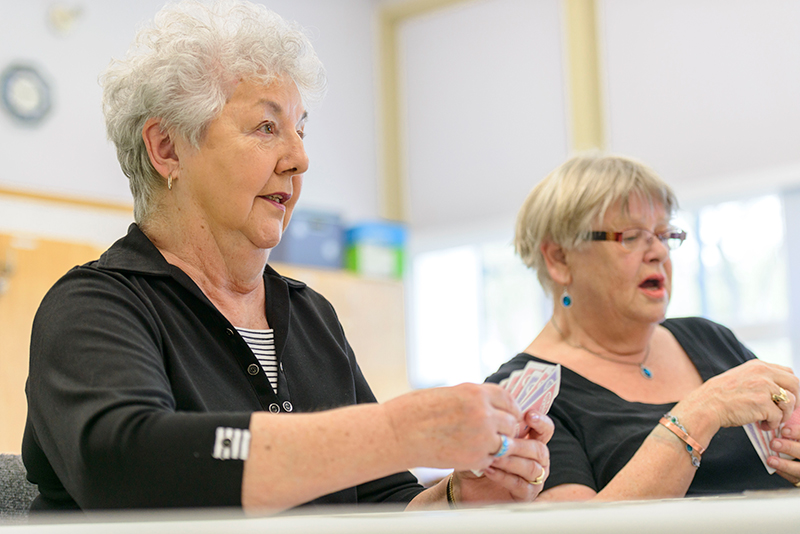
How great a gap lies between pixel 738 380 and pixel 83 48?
342 centimetres

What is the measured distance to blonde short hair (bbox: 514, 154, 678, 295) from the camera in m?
1.82

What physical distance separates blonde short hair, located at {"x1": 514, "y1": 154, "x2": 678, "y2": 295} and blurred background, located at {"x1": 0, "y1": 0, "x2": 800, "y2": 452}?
1.89 meters

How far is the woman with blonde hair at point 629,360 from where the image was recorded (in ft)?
4.74

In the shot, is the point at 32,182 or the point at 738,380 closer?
the point at 738,380

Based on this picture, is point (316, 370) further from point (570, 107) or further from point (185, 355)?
point (570, 107)

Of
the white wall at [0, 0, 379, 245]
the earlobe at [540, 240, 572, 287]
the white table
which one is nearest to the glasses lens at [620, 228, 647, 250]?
the earlobe at [540, 240, 572, 287]

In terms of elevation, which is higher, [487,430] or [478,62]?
[478,62]

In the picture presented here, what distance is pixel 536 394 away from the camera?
1.33 m

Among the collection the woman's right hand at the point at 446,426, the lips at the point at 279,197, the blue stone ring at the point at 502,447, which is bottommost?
the blue stone ring at the point at 502,447

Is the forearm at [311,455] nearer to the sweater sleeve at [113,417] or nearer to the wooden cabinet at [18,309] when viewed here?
the sweater sleeve at [113,417]

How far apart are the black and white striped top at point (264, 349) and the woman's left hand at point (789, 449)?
909 mm

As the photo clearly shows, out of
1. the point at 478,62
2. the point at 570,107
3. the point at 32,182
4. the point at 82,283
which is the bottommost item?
the point at 82,283

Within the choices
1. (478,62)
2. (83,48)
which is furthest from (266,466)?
(478,62)

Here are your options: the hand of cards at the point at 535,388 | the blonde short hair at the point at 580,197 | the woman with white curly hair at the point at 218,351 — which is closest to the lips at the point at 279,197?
the woman with white curly hair at the point at 218,351
